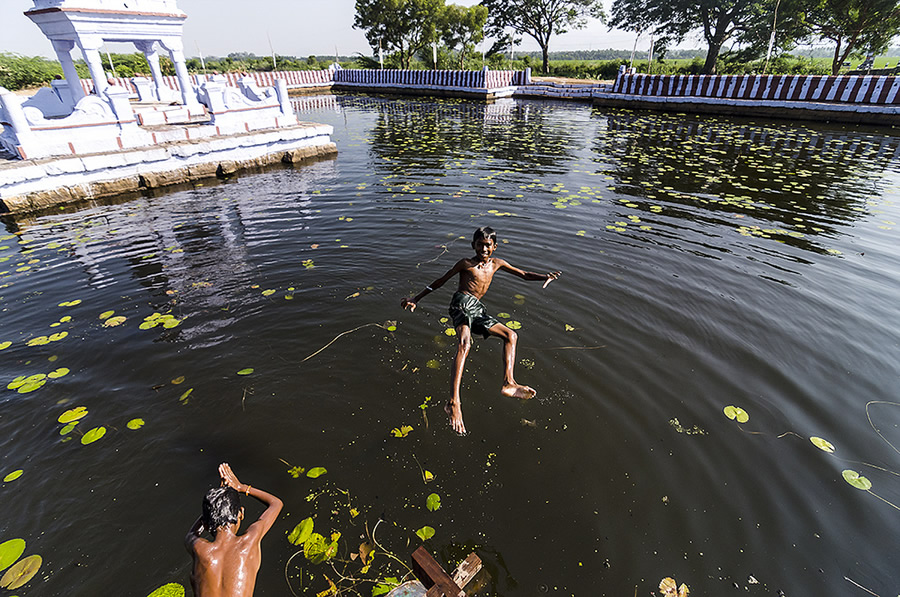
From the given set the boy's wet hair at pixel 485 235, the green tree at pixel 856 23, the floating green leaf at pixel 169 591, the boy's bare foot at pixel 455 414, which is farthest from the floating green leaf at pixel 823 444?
the green tree at pixel 856 23

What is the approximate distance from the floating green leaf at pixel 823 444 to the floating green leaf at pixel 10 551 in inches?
228

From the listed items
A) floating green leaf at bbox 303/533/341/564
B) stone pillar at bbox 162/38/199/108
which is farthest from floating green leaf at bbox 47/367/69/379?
stone pillar at bbox 162/38/199/108

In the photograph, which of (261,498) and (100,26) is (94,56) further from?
(261,498)

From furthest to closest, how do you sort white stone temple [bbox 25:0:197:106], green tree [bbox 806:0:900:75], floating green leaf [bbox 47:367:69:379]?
green tree [bbox 806:0:900:75]
white stone temple [bbox 25:0:197:106]
floating green leaf [bbox 47:367:69:379]

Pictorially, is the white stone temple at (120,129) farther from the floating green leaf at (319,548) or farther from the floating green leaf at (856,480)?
the floating green leaf at (856,480)

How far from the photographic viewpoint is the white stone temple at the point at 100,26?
1053 cm

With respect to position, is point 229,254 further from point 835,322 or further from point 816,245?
point 816,245

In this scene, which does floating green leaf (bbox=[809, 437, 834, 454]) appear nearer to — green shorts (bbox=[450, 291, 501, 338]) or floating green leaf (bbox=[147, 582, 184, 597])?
green shorts (bbox=[450, 291, 501, 338])

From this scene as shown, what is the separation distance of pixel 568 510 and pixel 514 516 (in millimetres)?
389

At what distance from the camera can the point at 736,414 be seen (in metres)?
3.50

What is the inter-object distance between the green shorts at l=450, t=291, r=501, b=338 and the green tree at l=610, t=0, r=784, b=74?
3625cm

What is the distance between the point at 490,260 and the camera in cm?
363

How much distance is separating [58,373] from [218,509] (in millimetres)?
3544

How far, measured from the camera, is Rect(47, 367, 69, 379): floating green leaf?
4.00m
